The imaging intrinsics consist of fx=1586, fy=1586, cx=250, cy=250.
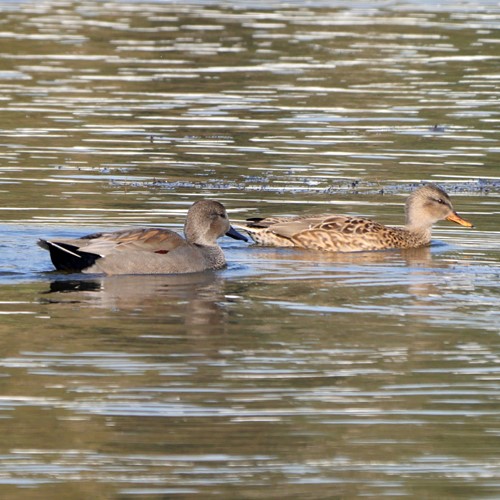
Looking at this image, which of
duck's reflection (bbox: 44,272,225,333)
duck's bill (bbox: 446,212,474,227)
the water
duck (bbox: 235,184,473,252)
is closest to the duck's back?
duck (bbox: 235,184,473,252)

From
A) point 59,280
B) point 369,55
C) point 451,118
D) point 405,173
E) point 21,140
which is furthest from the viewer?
point 369,55

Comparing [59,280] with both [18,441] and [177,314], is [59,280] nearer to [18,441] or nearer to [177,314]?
[177,314]

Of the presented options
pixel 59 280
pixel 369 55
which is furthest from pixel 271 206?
pixel 369 55

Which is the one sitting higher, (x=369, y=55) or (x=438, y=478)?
(x=369, y=55)

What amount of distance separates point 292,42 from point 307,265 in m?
19.8

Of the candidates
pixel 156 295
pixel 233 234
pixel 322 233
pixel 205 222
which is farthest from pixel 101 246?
pixel 322 233

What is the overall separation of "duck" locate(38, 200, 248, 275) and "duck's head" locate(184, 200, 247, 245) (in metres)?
0.15

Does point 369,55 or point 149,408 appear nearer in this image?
point 149,408

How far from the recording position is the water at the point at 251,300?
828 centimetres

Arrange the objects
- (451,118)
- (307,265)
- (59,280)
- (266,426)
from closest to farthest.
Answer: (266,426) < (59,280) < (307,265) < (451,118)

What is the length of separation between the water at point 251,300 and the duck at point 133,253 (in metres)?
0.14

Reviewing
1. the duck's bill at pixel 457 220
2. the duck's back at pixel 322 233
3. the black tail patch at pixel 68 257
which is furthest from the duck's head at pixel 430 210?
the black tail patch at pixel 68 257

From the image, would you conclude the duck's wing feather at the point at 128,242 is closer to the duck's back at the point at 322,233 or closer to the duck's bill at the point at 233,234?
the duck's bill at the point at 233,234

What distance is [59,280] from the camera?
1325cm
